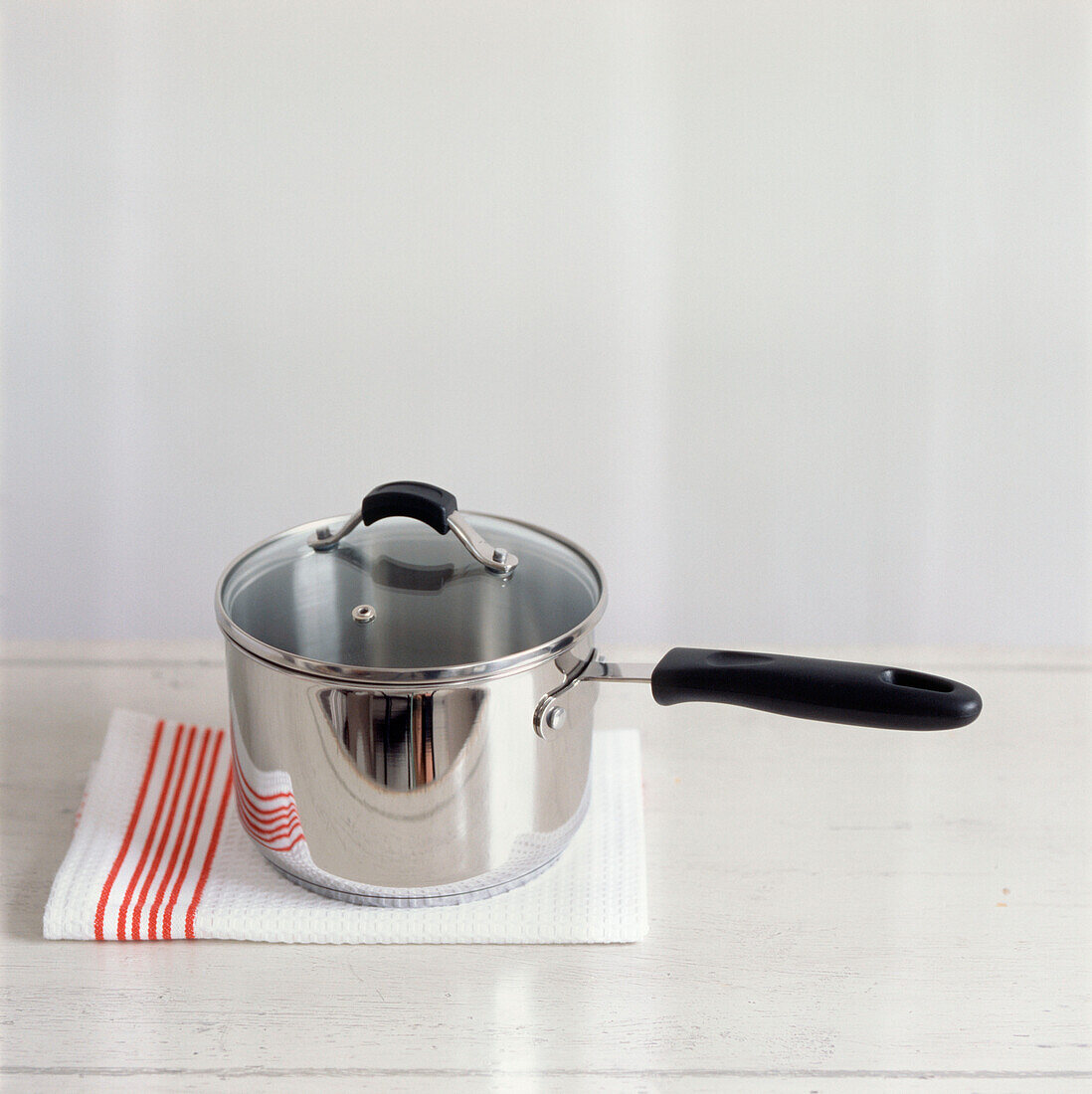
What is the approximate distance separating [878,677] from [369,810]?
0.20 metres

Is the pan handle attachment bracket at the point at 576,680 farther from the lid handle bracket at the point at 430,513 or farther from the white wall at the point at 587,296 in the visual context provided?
the white wall at the point at 587,296

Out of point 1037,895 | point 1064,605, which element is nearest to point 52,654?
point 1037,895

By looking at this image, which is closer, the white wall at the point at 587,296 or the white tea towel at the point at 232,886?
the white tea towel at the point at 232,886

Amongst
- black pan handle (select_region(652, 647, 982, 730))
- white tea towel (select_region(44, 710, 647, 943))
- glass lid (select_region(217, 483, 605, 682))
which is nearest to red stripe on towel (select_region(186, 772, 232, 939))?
white tea towel (select_region(44, 710, 647, 943))

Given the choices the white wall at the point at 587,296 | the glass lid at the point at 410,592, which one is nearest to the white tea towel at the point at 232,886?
the glass lid at the point at 410,592

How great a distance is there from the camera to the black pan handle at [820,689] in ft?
1.44

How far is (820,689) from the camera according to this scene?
1.50 ft

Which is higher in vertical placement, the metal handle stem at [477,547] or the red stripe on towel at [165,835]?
the metal handle stem at [477,547]

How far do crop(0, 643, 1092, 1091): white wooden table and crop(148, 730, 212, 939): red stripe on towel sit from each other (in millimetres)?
14

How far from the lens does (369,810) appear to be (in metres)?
0.48

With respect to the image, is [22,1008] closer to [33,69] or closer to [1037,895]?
[1037,895]

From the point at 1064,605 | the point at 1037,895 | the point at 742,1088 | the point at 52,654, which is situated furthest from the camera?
the point at 1064,605

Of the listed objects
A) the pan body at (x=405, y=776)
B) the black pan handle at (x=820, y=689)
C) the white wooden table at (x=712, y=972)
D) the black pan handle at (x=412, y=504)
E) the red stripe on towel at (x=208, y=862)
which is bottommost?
the white wooden table at (x=712, y=972)

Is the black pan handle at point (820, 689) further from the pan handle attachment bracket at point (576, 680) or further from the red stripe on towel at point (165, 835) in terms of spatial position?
the red stripe on towel at point (165, 835)
